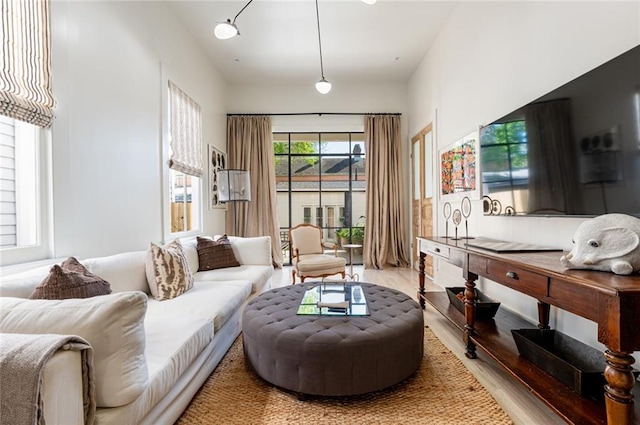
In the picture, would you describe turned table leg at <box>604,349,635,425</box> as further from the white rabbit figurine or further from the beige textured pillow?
the beige textured pillow

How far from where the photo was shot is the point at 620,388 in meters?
1.04

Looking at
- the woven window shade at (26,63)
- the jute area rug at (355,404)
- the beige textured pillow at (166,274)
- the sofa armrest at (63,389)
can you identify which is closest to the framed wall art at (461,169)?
the jute area rug at (355,404)

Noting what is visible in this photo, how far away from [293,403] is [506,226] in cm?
226

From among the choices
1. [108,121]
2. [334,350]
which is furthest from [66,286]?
[108,121]

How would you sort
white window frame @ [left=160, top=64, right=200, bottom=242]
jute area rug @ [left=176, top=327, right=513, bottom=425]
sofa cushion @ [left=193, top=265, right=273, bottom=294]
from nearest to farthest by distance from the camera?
jute area rug @ [left=176, top=327, right=513, bottom=425]
sofa cushion @ [left=193, top=265, right=273, bottom=294]
white window frame @ [left=160, top=64, right=200, bottom=242]

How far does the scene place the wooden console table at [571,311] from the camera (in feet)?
3.35

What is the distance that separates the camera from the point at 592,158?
1.62 meters

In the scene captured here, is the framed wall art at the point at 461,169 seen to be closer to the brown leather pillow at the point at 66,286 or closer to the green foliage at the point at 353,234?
the green foliage at the point at 353,234

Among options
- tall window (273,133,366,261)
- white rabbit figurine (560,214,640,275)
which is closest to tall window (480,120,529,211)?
white rabbit figurine (560,214,640,275)

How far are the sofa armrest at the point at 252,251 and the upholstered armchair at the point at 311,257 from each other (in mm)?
447

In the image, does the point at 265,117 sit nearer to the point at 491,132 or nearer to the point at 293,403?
the point at 491,132

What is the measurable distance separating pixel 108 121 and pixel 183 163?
1325 mm

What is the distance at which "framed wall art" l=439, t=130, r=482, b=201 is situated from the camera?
10.4ft

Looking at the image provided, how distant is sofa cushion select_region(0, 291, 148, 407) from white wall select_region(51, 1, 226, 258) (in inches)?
47.6
